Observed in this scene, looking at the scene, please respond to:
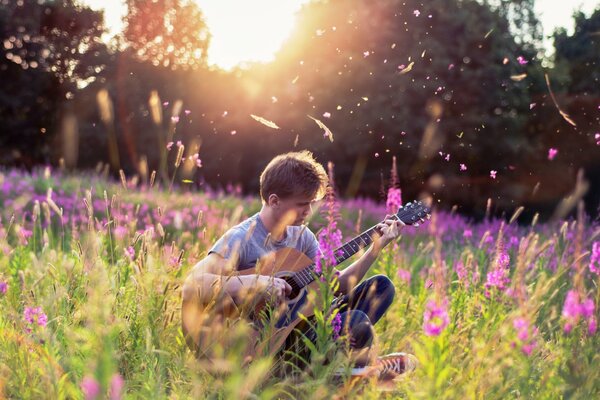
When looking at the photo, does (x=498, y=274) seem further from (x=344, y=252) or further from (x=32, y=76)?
(x=32, y=76)

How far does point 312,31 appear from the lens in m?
18.8

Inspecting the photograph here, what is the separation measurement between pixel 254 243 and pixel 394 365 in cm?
106

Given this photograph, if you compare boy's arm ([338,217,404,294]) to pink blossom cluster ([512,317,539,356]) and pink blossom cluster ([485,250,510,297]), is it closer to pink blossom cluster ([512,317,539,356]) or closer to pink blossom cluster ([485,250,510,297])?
pink blossom cluster ([485,250,510,297])

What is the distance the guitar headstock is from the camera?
402cm

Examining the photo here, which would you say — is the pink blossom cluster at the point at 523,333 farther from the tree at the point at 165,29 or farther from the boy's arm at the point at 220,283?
the tree at the point at 165,29

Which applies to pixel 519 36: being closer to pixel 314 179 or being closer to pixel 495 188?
pixel 495 188

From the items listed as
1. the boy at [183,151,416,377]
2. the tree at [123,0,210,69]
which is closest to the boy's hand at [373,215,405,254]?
the boy at [183,151,416,377]

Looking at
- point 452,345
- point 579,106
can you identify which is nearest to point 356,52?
point 579,106

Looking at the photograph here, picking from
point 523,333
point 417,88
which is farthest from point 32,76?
point 523,333

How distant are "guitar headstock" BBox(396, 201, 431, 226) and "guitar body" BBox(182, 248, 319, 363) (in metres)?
0.70

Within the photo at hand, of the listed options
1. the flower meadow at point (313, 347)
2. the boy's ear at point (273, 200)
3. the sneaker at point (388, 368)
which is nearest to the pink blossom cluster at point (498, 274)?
the flower meadow at point (313, 347)

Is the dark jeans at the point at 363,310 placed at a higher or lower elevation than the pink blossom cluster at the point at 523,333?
lower

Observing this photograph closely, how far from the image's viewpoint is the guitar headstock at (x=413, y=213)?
13.2 ft

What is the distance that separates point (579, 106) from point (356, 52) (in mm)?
6786
